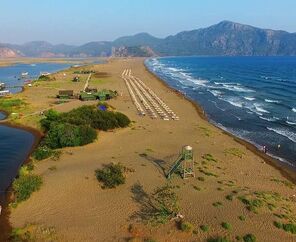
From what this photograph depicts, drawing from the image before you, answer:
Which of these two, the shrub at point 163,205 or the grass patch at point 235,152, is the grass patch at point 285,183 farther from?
the shrub at point 163,205

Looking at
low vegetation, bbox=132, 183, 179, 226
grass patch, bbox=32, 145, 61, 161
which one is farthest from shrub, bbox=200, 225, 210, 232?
grass patch, bbox=32, 145, 61, 161

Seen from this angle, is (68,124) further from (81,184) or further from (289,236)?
(289,236)

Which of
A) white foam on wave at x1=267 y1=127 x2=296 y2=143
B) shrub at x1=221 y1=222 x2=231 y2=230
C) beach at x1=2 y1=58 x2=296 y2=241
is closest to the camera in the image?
shrub at x1=221 y1=222 x2=231 y2=230

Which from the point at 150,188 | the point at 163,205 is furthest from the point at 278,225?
the point at 150,188

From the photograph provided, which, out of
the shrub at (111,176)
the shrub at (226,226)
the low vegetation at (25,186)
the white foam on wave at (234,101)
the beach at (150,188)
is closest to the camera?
the shrub at (226,226)

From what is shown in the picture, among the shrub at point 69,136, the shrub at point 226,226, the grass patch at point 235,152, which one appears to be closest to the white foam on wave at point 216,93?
the grass patch at point 235,152

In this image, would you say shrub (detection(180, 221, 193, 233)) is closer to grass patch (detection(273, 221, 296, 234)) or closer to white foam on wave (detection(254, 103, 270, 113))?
grass patch (detection(273, 221, 296, 234))

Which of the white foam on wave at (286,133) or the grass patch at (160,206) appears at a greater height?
the grass patch at (160,206)
